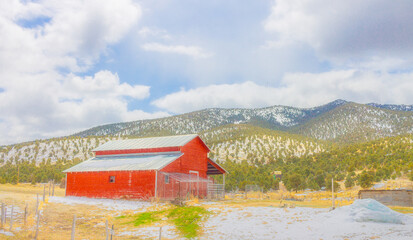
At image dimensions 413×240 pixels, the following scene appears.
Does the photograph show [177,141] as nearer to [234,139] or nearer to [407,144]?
[407,144]

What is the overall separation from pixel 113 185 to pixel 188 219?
13841 mm

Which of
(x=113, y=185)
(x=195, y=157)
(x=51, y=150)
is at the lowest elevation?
(x=113, y=185)

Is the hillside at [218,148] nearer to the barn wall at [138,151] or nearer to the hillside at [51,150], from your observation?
the hillside at [51,150]

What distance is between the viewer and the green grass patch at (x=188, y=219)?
17.8 metres

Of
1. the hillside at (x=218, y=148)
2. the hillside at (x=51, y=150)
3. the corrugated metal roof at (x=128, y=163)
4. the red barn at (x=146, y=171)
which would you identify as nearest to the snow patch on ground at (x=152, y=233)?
the red barn at (x=146, y=171)

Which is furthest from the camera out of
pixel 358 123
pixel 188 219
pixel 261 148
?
pixel 358 123

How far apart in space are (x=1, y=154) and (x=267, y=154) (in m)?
66.1

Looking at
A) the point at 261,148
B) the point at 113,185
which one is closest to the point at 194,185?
the point at 113,185

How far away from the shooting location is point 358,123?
150 meters

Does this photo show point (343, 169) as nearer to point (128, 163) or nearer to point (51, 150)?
point (128, 163)

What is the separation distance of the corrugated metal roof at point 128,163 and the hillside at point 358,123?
105 meters

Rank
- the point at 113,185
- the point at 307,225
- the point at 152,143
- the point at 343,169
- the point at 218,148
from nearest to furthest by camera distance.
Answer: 1. the point at 307,225
2. the point at 113,185
3. the point at 152,143
4. the point at 343,169
5. the point at 218,148

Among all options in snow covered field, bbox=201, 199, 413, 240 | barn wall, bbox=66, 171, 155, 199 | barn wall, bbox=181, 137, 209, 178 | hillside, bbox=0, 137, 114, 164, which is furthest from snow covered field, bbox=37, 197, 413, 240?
hillside, bbox=0, 137, 114, 164

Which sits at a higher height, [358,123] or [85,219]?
[358,123]
